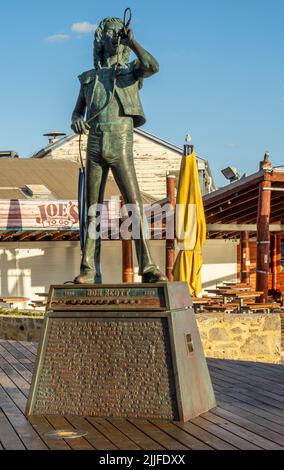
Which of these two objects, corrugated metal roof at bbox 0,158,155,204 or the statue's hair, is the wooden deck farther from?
corrugated metal roof at bbox 0,158,155,204

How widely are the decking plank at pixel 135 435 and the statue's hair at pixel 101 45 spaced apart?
9.90 ft

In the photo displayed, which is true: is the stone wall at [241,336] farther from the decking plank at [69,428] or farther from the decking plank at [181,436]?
the decking plank at [181,436]

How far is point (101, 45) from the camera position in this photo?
7.62 metres

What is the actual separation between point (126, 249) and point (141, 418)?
43.2ft

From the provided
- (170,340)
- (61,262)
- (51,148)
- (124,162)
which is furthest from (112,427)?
(51,148)

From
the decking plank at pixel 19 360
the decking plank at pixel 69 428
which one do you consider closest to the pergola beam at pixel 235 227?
the decking plank at pixel 19 360

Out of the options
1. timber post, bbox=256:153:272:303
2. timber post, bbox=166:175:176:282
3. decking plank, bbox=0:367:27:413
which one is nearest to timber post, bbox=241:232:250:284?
timber post, bbox=166:175:176:282

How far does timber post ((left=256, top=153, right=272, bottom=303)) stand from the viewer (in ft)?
57.7

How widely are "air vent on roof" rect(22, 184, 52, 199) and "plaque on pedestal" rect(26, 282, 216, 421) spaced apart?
15.8 meters

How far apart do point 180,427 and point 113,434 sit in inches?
20.5

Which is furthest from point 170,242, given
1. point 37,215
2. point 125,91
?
point 125,91

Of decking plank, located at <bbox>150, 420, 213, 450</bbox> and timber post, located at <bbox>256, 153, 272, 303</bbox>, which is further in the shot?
timber post, located at <bbox>256, 153, 272, 303</bbox>

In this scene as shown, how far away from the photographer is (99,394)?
699 centimetres

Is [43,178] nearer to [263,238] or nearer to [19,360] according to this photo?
[263,238]
